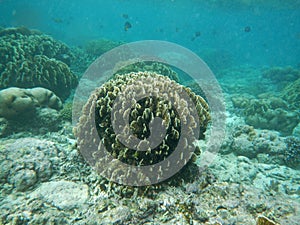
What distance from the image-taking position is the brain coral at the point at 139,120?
10.2 ft

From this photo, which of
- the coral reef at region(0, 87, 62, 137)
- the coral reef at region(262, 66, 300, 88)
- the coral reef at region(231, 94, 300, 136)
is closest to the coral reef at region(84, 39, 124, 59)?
the coral reef at region(0, 87, 62, 137)

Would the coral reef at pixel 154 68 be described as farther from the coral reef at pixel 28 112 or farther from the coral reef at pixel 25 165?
the coral reef at pixel 25 165

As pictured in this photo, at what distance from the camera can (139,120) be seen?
10.4 ft

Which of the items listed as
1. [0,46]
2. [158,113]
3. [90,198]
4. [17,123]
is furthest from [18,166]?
[0,46]

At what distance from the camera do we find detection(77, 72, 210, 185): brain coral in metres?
3.11

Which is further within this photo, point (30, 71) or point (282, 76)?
point (282, 76)

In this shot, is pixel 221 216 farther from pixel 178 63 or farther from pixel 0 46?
pixel 178 63

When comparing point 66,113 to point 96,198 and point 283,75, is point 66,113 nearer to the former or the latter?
point 96,198

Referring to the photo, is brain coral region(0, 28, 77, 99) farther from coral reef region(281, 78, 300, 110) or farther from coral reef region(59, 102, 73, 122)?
coral reef region(281, 78, 300, 110)

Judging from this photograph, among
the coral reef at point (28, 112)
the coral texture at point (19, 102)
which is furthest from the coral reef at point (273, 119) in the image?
the coral texture at point (19, 102)

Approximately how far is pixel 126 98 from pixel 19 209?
2.17 metres

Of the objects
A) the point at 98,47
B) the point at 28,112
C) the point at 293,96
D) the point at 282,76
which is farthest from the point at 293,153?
the point at 98,47

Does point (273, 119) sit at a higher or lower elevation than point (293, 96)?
lower

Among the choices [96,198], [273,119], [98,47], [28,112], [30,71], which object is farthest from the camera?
[98,47]
